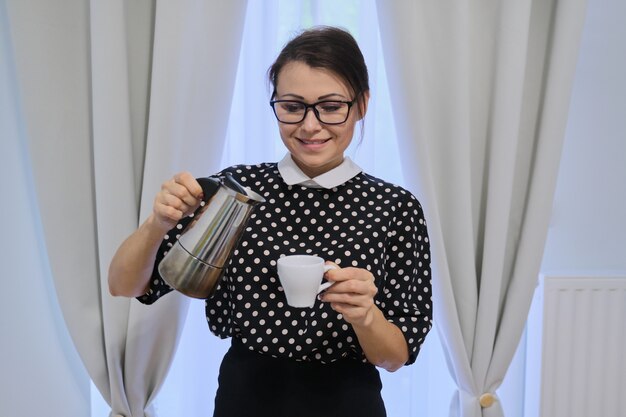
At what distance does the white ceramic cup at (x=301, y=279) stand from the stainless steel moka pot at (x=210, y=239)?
10 cm

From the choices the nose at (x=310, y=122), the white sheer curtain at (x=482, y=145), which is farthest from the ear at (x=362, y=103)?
the white sheer curtain at (x=482, y=145)

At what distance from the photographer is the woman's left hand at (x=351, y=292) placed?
0.88 meters

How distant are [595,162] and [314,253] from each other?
3.30 feet

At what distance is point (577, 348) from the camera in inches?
62.7

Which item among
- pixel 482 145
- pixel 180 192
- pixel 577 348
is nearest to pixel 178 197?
pixel 180 192

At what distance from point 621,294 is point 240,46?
122cm

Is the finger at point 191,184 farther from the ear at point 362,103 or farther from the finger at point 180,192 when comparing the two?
the ear at point 362,103

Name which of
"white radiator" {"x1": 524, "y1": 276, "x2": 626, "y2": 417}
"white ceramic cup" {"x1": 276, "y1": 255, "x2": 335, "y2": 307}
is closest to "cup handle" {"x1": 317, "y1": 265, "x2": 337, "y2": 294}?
"white ceramic cup" {"x1": 276, "y1": 255, "x2": 335, "y2": 307}

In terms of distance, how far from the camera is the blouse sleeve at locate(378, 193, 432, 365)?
1.07 metres

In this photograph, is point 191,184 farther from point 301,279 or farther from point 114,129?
point 114,129

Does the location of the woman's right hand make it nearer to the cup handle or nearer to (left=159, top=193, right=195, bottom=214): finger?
(left=159, top=193, right=195, bottom=214): finger

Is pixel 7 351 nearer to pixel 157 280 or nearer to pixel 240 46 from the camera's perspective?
pixel 157 280

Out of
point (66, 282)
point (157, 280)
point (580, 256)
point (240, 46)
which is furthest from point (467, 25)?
point (66, 282)

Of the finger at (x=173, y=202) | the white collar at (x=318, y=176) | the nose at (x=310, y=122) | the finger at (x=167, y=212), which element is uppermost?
the nose at (x=310, y=122)
